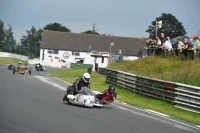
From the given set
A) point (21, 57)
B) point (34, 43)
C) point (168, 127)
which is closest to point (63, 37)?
point (21, 57)

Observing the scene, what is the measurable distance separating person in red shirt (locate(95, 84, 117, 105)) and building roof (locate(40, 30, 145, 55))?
251 feet

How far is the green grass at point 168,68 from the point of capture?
23453 millimetres

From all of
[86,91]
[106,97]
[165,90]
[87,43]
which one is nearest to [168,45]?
[165,90]

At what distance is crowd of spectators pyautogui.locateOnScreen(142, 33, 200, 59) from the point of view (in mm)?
24048

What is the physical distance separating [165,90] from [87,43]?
3001 inches

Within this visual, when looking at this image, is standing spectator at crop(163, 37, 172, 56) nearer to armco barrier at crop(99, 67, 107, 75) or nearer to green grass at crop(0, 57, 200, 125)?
green grass at crop(0, 57, 200, 125)

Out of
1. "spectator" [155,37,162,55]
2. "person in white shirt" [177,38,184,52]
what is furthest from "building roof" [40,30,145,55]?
"person in white shirt" [177,38,184,52]

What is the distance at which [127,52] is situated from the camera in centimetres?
9506

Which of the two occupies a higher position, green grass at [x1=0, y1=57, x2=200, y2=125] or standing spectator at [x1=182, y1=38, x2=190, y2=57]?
standing spectator at [x1=182, y1=38, x2=190, y2=57]

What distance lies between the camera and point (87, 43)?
97125 mm

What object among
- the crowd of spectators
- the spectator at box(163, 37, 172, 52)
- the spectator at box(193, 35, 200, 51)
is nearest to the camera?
the spectator at box(193, 35, 200, 51)

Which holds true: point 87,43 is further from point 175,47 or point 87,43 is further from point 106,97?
point 106,97

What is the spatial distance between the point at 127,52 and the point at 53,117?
82774mm

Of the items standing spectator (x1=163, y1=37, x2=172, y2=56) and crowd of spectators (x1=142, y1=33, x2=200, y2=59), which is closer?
crowd of spectators (x1=142, y1=33, x2=200, y2=59)
